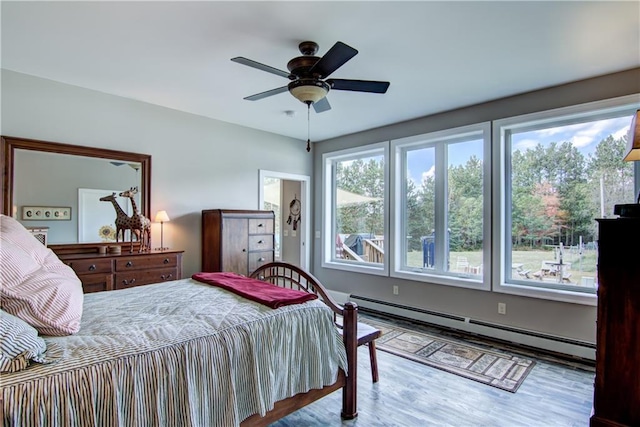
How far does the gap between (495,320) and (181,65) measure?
3985mm

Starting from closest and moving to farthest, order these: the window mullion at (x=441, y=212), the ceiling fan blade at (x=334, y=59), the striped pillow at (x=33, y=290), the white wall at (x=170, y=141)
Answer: the striped pillow at (x=33, y=290)
the ceiling fan blade at (x=334, y=59)
the white wall at (x=170, y=141)
the window mullion at (x=441, y=212)

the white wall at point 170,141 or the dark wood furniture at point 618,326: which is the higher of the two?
the white wall at point 170,141

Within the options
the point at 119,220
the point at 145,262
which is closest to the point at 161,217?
the point at 119,220

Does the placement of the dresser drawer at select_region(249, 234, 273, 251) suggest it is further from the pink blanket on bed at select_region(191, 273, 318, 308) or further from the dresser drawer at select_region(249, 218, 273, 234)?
the pink blanket on bed at select_region(191, 273, 318, 308)

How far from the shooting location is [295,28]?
231 cm

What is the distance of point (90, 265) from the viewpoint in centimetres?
310

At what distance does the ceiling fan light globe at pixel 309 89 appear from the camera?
232 centimetres

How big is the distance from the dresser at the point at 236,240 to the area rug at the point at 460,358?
6.11 feet

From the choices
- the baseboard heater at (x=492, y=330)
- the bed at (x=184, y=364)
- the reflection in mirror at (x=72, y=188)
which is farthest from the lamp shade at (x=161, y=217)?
the baseboard heater at (x=492, y=330)

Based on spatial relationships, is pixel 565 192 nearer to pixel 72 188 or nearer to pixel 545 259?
pixel 545 259

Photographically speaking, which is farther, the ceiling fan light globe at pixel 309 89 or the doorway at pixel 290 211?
the doorway at pixel 290 211

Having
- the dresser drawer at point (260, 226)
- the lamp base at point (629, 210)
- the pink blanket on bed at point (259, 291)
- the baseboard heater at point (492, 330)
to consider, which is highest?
the lamp base at point (629, 210)

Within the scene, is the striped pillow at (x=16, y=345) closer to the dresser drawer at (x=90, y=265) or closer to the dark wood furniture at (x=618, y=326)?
the dresser drawer at (x=90, y=265)

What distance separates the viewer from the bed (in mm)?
1205
